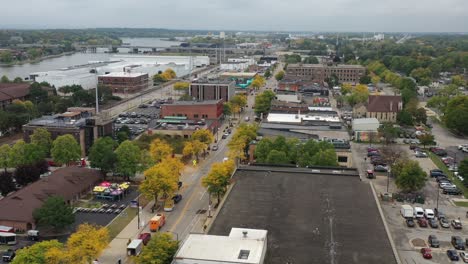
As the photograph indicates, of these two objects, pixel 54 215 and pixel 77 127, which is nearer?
pixel 54 215

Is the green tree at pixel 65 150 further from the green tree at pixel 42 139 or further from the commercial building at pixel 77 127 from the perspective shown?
the commercial building at pixel 77 127

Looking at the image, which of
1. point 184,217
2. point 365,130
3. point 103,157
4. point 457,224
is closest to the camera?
point 457,224

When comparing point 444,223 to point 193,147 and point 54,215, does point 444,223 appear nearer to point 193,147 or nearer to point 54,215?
point 193,147

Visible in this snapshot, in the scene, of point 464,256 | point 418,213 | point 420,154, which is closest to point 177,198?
point 418,213

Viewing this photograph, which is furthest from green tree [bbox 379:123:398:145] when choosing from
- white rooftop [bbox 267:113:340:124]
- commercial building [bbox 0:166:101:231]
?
commercial building [bbox 0:166:101:231]

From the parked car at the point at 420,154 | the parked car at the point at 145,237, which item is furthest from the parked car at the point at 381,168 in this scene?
the parked car at the point at 145,237

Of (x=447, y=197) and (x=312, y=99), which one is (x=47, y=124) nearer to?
(x=447, y=197)

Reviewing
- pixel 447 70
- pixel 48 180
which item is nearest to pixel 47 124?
pixel 48 180
